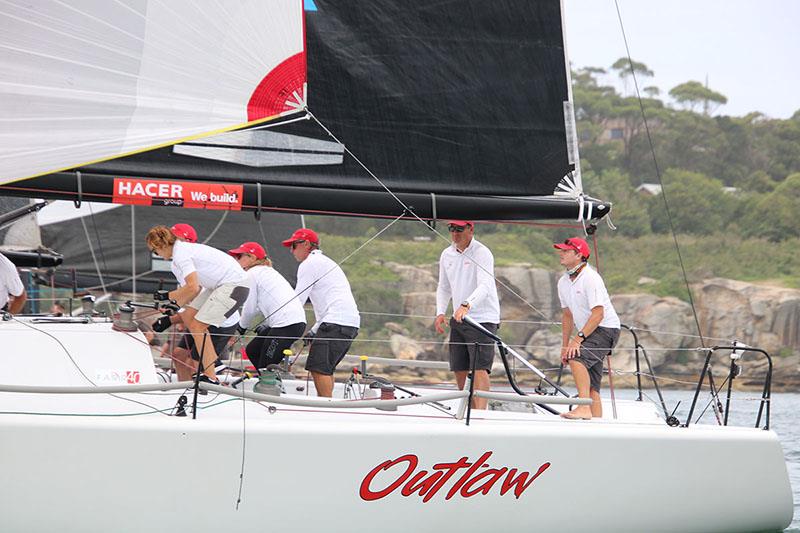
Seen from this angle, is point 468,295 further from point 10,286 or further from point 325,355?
point 10,286

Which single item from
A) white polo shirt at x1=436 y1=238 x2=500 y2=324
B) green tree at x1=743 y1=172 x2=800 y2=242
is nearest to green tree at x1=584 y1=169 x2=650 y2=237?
green tree at x1=743 y1=172 x2=800 y2=242

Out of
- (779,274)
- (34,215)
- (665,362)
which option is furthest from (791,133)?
(34,215)

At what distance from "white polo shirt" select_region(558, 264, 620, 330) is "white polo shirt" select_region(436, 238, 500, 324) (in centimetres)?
40

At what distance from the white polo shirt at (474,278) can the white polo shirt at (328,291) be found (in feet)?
1.72

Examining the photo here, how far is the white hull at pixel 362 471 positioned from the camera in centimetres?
453

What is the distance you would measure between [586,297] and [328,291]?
140 cm

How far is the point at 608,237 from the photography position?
36406 mm

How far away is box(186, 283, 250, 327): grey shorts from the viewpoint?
222 inches

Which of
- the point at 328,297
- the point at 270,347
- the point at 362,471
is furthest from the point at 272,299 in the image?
the point at 362,471

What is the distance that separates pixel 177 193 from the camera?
17.8ft

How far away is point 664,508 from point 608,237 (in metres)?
31.5

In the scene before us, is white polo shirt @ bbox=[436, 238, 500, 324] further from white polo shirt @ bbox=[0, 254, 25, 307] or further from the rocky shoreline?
the rocky shoreline

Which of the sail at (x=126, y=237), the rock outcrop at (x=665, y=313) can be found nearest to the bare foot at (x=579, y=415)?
the sail at (x=126, y=237)

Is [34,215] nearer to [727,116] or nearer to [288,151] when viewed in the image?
[288,151]
